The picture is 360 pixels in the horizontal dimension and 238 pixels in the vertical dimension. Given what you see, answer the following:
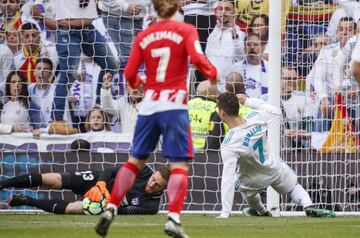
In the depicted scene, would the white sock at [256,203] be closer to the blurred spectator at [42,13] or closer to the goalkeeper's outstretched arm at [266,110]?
the goalkeeper's outstretched arm at [266,110]

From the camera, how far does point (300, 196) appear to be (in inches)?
478

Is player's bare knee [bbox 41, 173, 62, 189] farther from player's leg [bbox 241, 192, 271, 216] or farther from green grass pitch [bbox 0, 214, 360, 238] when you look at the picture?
player's leg [bbox 241, 192, 271, 216]

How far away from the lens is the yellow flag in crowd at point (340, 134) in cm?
1351

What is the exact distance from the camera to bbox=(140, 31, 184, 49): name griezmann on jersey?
25.6 ft

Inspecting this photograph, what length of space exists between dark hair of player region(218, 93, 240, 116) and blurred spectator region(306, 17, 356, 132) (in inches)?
106

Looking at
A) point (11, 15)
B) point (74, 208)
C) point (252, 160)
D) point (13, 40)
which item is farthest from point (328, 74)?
point (11, 15)

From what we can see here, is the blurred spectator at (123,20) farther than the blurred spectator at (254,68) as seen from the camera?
Yes

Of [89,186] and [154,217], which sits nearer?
[154,217]

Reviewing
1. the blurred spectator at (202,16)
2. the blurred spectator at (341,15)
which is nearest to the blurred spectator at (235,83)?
the blurred spectator at (202,16)

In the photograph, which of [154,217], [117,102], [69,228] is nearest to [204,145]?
[117,102]

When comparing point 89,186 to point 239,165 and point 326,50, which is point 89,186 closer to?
point 239,165

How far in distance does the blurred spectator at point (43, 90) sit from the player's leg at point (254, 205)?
417 cm

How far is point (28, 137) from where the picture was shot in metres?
14.8

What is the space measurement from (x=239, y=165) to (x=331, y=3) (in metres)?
3.39
